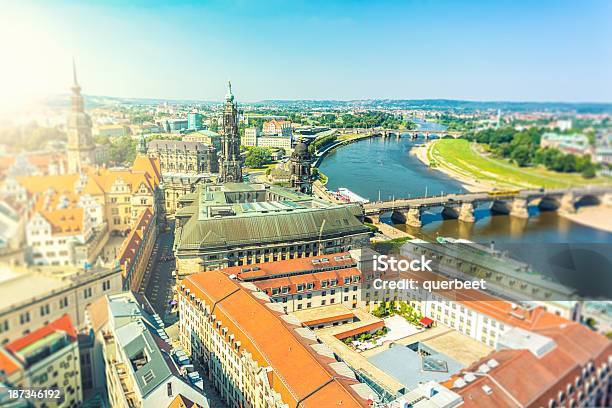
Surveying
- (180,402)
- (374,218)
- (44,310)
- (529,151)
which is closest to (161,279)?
(180,402)

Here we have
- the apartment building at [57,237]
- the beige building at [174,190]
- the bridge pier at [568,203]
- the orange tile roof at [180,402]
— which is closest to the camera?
the apartment building at [57,237]

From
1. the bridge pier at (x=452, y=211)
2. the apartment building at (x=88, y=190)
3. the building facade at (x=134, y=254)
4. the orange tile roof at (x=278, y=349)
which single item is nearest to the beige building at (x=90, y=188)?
the apartment building at (x=88, y=190)

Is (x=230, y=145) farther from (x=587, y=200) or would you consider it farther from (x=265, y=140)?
(x=265, y=140)

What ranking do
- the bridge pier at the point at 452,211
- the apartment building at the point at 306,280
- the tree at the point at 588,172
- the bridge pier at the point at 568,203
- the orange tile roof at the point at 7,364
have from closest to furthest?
the orange tile roof at the point at 7,364 → the tree at the point at 588,172 → the bridge pier at the point at 568,203 → the bridge pier at the point at 452,211 → the apartment building at the point at 306,280

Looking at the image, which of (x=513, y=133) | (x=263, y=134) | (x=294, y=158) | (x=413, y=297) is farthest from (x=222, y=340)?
(x=263, y=134)

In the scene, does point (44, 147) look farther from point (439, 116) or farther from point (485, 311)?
point (485, 311)

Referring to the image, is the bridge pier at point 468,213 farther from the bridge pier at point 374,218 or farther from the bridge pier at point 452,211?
the bridge pier at point 374,218

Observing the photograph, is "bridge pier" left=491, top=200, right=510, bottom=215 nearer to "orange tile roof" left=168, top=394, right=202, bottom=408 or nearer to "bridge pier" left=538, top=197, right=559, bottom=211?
"bridge pier" left=538, top=197, right=559, bottom=211
